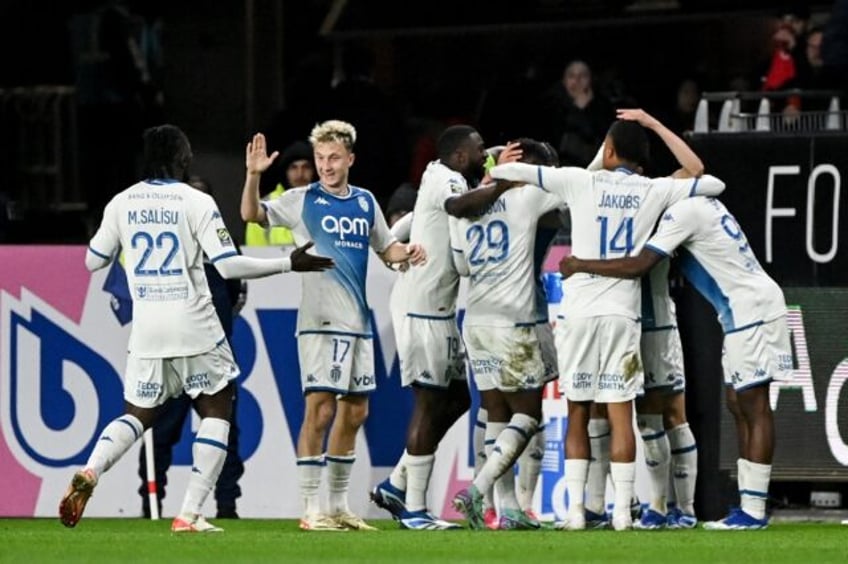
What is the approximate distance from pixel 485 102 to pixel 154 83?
4456mm

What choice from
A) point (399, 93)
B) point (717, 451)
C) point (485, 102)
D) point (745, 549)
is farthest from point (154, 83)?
point (745, 549)

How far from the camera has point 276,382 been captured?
1805 centimetres

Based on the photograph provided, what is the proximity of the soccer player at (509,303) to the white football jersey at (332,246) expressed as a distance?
673 mm

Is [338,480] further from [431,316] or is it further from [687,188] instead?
[687,188]

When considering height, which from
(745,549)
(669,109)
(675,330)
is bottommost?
(745,549)

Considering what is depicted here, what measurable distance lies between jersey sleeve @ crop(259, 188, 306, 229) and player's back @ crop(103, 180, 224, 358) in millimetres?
714

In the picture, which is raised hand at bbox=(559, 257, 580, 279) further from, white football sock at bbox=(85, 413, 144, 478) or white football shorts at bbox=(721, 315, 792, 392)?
white football sock at bbox=(85, 413, 144, 478)

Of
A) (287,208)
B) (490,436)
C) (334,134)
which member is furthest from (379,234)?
(490,436)

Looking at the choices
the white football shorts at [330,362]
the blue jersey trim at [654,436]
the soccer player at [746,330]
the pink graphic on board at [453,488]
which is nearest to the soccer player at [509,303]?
the soccer player at [746,330]

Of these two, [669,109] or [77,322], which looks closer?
[77,322]

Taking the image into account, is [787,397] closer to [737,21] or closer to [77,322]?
[77,322]

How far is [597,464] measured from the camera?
15.9 meters

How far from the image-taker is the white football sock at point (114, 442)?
1458 centimetres

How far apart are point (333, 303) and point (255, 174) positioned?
2.97ft
